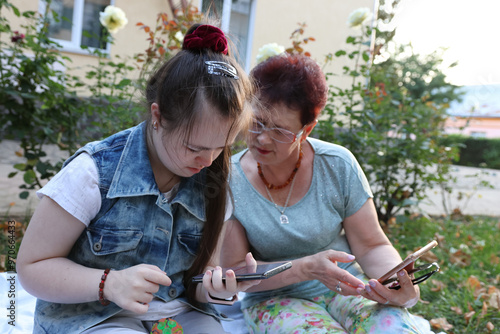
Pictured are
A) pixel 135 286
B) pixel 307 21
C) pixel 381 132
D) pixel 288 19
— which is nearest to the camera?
pixel 135 286

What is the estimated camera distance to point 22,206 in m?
3.45

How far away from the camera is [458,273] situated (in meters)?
2.95

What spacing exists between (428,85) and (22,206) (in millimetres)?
21681

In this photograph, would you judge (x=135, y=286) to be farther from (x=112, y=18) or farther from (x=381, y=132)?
(x=381, y=132)

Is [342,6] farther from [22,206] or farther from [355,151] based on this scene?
[22,206]

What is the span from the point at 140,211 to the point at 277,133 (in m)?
0.64

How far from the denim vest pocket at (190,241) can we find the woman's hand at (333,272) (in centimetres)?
40

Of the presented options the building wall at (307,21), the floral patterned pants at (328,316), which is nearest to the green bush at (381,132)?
the floral patterned pants at (328,316)

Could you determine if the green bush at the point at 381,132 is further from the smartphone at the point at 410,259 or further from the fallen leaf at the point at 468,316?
the smartphone at the point at 410,259

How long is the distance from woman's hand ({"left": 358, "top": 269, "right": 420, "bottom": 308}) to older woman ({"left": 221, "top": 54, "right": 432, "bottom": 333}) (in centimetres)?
14

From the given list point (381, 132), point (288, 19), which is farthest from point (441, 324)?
point (288, 19)

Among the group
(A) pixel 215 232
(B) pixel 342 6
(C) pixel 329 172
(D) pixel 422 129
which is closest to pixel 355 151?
(D) pixel 422 129

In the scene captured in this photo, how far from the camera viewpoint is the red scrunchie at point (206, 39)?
Answer: 4.27 ft

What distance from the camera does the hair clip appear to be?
1249 mm
